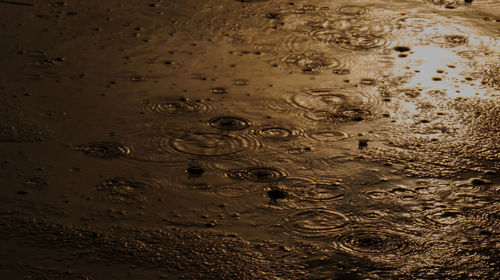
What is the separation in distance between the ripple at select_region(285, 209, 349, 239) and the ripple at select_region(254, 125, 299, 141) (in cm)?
59

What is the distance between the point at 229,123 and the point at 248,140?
19cm

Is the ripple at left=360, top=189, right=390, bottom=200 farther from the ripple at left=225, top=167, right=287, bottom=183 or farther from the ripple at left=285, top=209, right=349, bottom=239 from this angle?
the ripple at left=225, top=167, right=287, bottom=183

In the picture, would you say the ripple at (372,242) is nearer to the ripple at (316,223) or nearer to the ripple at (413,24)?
the ripple at (316,223)

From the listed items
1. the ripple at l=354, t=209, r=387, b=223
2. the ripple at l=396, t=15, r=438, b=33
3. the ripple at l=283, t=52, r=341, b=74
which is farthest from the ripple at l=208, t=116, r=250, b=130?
the ripple at l=396, t=15, r=438, b=33

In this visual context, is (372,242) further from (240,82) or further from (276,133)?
(240,82)

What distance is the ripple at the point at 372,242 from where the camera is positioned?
9.37ft

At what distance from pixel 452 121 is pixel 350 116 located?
490 mm

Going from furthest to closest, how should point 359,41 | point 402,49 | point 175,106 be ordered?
point 359,41 < point 402,49 < point 175,106

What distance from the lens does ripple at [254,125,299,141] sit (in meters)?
3.59

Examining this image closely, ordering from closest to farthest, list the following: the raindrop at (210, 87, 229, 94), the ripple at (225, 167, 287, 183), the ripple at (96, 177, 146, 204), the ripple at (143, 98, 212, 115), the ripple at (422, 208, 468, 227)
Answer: the ripple at (422, 208, 468, 227) < the ripple at (96, 177, 146, 204) < the ripple at (225, 167, 287, 183) < the ripple at (143, 98, 212, 115) < the raindrop at (210, 87, 229, 94)

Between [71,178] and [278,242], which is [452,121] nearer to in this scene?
[278,242]

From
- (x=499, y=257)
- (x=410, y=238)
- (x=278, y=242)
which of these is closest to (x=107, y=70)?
(x=278, y=242)

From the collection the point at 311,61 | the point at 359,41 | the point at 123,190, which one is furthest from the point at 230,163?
the point at 359,41

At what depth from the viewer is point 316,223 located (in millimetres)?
3006
